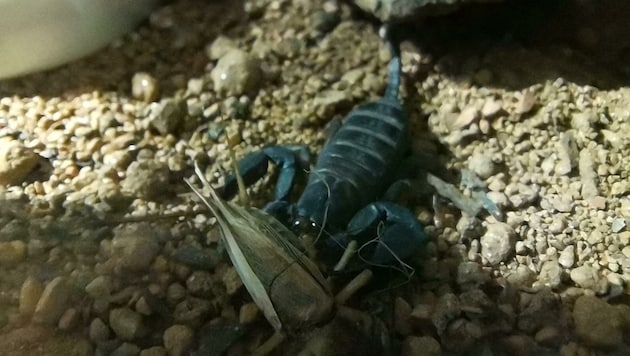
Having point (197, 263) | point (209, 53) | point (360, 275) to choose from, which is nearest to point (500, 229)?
point (360, 275)

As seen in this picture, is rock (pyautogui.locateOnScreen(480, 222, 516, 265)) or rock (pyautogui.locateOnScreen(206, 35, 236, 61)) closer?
rock (pyautogui.locateOnScreen(480, 222, 516, 265))

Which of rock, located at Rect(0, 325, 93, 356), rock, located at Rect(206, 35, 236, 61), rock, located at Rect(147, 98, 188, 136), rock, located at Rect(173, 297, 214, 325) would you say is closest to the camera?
rock, located at Rect(0, 325, 93, 356)

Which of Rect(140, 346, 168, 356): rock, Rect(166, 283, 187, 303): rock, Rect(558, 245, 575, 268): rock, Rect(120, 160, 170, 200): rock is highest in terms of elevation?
Rect(120, 160, 170, 200): rock

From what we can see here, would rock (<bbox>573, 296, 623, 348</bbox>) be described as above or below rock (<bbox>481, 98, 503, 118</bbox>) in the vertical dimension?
below

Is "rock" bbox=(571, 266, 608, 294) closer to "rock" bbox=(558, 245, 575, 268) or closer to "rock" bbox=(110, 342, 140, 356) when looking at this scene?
"rock" bbox=(558, 245, 575, 268)

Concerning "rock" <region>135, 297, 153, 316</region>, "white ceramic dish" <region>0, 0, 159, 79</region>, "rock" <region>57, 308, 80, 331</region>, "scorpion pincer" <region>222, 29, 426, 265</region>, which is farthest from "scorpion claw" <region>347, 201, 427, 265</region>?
"white ceramic dish" <region>0, 0, 159, 79</region>

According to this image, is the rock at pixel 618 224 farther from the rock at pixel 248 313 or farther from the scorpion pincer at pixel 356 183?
the rock at pixel 248 313

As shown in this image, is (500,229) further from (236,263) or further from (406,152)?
(236,263)

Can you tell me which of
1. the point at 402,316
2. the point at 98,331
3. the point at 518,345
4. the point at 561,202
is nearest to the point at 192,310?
the point at 98,331

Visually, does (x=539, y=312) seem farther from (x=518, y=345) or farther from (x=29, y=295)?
(x=29, y=295)
